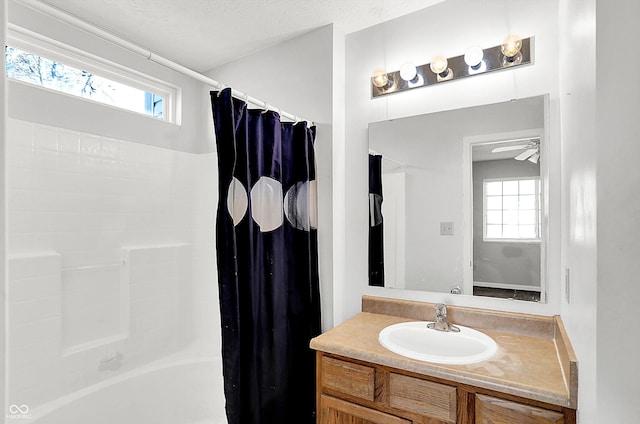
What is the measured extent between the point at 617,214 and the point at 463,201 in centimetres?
112

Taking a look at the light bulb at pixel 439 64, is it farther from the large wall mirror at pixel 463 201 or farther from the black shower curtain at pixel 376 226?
the black shower curtain at pixel 376 226

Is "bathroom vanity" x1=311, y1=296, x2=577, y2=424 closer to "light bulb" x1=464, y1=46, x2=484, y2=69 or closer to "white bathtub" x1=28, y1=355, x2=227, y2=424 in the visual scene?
"white bathtub" x1=28, y1=355, x2=227, y2=424

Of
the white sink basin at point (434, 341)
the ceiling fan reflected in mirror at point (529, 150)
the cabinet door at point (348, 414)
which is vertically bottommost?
the cabinet door at point (348, 414)

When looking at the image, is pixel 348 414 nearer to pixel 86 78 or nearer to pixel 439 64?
A: pixel 439 64

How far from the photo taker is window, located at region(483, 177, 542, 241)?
5.15 ft

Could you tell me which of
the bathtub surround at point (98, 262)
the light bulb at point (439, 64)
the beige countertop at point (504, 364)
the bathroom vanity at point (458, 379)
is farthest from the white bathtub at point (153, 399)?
the light bulb at point (439, 64)

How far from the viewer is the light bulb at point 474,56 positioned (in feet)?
5.39

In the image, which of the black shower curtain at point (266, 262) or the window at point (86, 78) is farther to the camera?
the window at point (86, 78)

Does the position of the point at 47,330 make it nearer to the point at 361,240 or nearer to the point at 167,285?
the point at 167,285

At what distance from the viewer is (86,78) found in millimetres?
2043

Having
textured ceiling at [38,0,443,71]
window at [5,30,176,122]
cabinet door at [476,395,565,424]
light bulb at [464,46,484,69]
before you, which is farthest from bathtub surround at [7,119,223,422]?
light bulb at [464,46,484,69]

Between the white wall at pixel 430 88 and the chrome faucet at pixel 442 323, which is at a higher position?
the white wall at pixel 430 88

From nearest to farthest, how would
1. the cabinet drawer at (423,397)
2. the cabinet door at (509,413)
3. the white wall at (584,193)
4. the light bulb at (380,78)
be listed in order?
the white wall at (584,193)
the cabinet door at (509,413)
the cabinet drawer at (423,397)
the light bulb at (380,78)

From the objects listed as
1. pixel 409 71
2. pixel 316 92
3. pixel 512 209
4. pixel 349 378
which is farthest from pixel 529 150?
pixel 349 378
